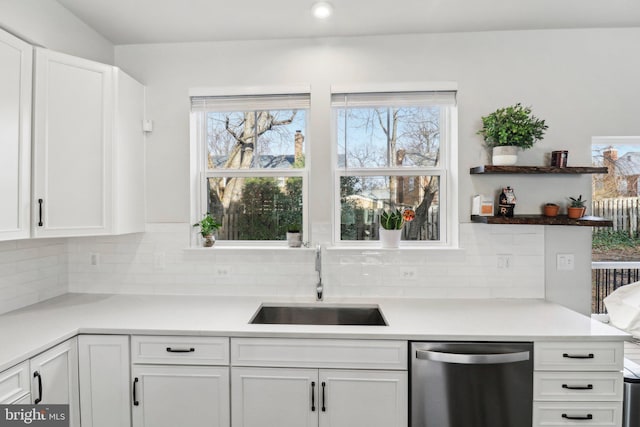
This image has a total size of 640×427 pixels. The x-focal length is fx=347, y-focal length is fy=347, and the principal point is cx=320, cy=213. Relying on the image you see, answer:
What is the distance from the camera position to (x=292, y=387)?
171cm

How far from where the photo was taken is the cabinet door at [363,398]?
5.53 feet

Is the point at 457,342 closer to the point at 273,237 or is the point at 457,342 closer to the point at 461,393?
the point at 461,393

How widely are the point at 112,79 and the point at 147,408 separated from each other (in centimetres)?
185

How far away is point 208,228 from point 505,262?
6.58 feet

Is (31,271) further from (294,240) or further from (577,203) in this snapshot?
(577,203)

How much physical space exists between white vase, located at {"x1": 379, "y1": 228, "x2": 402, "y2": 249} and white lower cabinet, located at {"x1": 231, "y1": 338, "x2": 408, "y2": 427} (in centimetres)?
77

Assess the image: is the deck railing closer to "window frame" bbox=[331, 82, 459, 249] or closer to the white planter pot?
"window frame" bbox=[331, 82, 459, 249]

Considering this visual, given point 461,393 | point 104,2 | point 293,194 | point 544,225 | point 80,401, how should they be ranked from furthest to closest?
point 293,194 < point 544,225 < point 104,2 < point 80,401 < point 461,393

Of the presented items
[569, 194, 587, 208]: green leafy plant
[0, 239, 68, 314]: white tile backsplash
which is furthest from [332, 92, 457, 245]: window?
[0, 239, 68, 314]: white tile backsplash

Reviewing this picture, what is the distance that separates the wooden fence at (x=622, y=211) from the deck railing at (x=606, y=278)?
0.25 metres

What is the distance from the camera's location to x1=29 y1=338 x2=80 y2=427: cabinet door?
4.94 feet

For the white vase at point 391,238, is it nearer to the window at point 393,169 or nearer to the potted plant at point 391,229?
the potted plant at point 391,229

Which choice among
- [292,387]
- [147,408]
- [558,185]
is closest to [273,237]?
[292,387]

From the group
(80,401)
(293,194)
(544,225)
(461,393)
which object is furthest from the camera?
(293,194)
